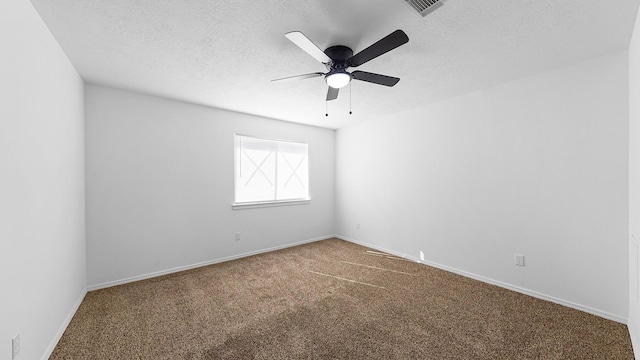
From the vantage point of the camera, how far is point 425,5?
1.47 metres

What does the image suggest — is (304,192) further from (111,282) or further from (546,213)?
(546,213)

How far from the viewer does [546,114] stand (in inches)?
97.7

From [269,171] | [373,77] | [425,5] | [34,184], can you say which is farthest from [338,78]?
[269,171]

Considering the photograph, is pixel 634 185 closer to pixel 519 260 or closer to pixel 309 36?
pixel 519 260

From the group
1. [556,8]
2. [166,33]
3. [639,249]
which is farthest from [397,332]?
[166,33]

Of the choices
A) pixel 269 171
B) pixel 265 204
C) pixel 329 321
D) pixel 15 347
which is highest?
pixel 269 171

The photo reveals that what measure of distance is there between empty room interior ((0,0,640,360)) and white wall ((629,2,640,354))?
0.04 m

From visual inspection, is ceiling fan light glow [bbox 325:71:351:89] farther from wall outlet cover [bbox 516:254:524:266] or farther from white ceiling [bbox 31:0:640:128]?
wall outlet cover [bbox 516:254:524:266]

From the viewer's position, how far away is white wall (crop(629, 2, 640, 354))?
1.73 meters

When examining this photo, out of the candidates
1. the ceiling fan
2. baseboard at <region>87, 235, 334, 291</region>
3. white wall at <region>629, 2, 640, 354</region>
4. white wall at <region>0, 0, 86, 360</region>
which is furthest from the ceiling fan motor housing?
baseboard at <region>87, 235, 334, 291</region>

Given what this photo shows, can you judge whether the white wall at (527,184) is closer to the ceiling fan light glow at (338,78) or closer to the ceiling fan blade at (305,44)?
the ceiling fan light glow at (338,78)

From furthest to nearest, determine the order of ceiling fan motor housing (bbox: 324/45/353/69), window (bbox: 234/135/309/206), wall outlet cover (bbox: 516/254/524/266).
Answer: window (bbox: 234/135/309/206), wall outlet cover (bbox: 516/254/524/266), ceiling fan motor housing (bbox: 324/45/353/69)

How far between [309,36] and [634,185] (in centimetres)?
284

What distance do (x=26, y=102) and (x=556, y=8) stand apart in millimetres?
3492
